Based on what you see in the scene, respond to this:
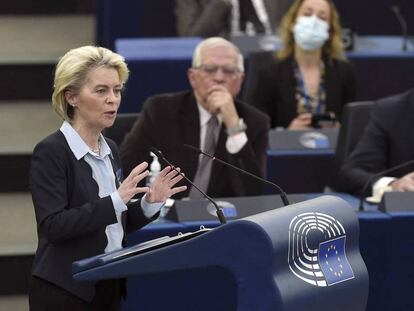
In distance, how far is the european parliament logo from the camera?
9.21ft

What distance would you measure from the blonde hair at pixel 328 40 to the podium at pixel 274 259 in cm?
331

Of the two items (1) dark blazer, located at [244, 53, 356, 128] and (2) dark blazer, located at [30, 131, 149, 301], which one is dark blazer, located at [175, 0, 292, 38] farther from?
(2) dark blazer, located at [30, 131, 149, 301]

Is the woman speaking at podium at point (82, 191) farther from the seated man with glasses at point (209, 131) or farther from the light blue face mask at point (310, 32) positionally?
the light blue face mask at point (310, 32)

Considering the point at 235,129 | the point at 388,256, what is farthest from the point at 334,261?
the point at 235,129

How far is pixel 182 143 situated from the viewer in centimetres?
481

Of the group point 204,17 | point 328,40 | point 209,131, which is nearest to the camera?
point 209,131

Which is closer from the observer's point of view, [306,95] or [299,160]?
[299,160]

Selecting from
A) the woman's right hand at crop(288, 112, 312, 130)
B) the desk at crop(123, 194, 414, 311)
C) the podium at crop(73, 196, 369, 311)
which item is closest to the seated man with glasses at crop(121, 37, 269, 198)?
the desk at crop(123, 194, 414, 311)

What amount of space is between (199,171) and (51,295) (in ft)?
6.22

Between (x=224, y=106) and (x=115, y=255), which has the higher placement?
(x=115, y=255)

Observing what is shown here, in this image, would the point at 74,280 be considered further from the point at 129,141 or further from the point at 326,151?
the point at 326,151

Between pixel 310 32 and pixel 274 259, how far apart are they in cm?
360

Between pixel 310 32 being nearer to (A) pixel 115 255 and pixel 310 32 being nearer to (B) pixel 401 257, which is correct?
(B) pixel 401 257

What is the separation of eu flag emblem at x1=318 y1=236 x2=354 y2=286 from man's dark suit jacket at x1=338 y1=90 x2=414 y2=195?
206 centimetres
